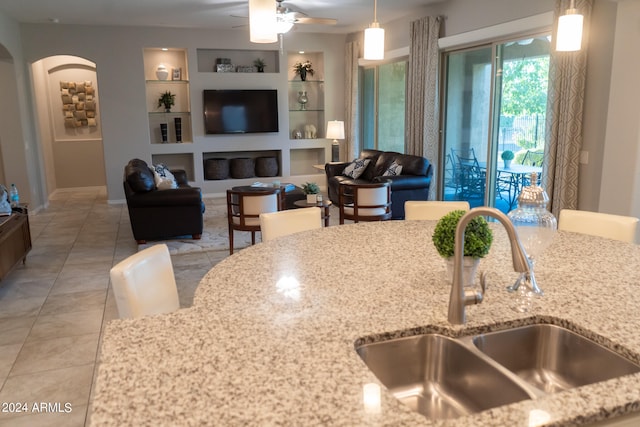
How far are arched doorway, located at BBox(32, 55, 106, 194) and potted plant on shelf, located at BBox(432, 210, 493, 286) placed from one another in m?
9.62

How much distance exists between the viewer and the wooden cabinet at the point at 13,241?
4480 mm

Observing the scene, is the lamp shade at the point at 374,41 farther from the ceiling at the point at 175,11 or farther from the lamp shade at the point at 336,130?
the lamp shade at the point at 336,130

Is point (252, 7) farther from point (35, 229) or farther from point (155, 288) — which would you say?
point (35, 229)

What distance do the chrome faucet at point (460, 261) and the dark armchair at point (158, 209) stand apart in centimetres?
485

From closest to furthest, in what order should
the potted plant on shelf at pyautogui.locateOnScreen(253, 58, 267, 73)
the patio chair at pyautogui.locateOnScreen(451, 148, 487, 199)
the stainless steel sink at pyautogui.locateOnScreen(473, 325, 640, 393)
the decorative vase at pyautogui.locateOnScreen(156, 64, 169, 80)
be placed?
the stainless steel sink at pyautogui.locateOnScreen(473, 325, 640, 393) → the patio chair at pyautogui.locateOnScreen(451, 148, 487, 199) → the decorative vase at pyautogui.locateOnScreen(156, 64, 169, 80) → the potted plant on shelf at pyautogui.locateOnScreen(253, 58, 267, 73)

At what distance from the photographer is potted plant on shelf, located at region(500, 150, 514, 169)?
598 cm

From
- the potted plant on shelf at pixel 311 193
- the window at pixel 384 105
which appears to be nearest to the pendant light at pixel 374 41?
the potted plant on shelf at pixel 311 193

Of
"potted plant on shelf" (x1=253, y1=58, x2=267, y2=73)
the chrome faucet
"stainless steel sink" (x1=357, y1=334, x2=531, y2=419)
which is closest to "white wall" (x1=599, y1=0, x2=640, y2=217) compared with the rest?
the chrome faucet

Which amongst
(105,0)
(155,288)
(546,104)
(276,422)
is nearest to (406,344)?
(276,422)

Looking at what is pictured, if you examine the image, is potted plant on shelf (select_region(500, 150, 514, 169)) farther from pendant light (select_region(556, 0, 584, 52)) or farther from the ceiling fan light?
pendant light (select_region(556, 0, 584, 52))

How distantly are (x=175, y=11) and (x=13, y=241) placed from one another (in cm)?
414

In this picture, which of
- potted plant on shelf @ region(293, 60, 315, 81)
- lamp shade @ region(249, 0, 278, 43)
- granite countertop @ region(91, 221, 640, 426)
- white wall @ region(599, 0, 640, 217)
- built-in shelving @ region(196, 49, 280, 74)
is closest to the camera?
granite countertop @ region(91, 221, 640, 426)

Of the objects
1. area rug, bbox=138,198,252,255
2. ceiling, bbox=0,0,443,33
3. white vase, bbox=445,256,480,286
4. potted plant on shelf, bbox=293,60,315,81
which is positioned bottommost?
area rug, bbox=138,198,252,255

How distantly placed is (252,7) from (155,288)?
68.8 inches
